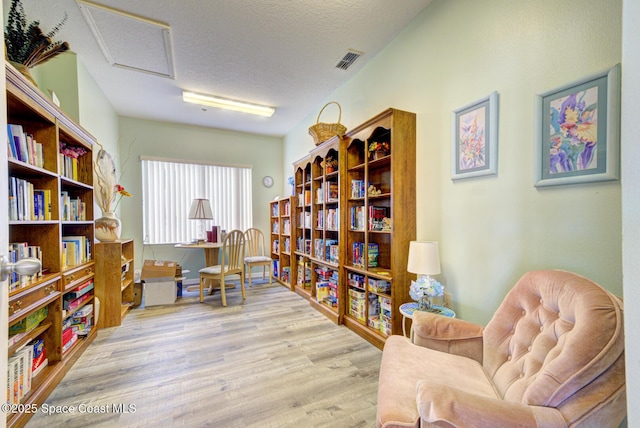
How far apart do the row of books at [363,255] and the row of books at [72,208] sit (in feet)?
8.53

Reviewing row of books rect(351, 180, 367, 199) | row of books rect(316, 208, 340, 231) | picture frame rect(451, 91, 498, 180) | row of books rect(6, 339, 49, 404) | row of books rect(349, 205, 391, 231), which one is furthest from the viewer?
row of books rect(316, 208, 340, 231)

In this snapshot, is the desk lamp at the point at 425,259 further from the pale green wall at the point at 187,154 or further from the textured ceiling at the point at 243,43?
Result: the pale green wall at the point at 187,154

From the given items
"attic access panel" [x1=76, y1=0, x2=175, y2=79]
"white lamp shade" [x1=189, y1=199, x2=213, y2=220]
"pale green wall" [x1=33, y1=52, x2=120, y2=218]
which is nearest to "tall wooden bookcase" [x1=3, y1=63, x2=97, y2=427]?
"pale green wall" [x1=33, y1=52, x2=120, y2=218]

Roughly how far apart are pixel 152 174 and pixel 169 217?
802 mm

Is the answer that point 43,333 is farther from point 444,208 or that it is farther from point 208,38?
point 444,208

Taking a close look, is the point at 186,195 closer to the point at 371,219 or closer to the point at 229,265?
the point at 229,265

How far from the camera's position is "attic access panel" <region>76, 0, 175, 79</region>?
2.14 metres

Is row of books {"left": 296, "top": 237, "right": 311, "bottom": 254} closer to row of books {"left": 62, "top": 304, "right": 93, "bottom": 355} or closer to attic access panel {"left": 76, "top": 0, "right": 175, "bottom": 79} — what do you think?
→ row of books {"left": 62, "top": 304, "right": 93, "bottom": 355}

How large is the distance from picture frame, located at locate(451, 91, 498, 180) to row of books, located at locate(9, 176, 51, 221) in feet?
9.51

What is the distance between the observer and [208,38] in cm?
246

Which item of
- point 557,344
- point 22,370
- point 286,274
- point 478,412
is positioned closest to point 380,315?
point 557,344

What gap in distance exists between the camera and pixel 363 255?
2633 mm

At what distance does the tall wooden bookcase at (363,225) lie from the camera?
2.23m

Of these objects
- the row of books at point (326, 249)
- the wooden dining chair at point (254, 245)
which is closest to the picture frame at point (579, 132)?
the row of books at point (326, 249)
